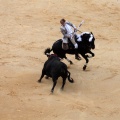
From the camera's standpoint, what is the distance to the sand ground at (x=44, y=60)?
10.2 m

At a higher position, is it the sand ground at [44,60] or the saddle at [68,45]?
the saddle at [68,45]

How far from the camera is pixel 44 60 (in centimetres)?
1355

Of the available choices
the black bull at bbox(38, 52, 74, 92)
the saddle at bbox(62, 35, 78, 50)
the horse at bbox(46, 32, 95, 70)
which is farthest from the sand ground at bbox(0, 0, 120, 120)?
the saddle at bbox(62, 35, 78, 50)

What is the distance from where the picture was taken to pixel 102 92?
11.4 meters

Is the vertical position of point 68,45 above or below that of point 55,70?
above

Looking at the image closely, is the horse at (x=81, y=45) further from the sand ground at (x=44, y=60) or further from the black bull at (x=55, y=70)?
the black bull at (x=55, y=70)

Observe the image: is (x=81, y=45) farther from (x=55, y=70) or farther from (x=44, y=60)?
(x=55, y=70)

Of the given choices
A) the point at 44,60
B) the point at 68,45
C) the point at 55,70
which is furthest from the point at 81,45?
Result: the point at 55,70

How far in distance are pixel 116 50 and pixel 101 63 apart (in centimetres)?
134

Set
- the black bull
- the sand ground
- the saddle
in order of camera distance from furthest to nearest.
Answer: the saddle, the black bull, the sand ground

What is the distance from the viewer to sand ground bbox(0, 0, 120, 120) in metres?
10.2

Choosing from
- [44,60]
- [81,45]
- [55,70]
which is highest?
[81,45]

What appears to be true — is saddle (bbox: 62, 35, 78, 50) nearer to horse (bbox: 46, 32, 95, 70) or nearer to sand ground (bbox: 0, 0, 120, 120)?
horse (bbox: 46, 32, 95, 70)

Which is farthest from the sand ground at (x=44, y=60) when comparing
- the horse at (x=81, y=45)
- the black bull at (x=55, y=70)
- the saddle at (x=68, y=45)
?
the saddle at (x=68, y=45)
